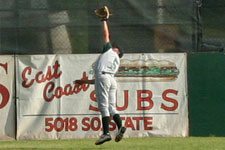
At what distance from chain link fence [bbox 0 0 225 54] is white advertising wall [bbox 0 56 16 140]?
43 centimetres

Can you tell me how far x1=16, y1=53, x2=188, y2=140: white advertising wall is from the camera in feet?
46.2

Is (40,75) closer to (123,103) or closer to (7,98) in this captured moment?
(7,98)

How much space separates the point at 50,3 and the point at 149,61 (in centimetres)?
230

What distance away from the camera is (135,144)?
12.3m

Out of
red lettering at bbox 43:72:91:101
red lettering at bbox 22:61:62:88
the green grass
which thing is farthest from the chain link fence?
the green grass

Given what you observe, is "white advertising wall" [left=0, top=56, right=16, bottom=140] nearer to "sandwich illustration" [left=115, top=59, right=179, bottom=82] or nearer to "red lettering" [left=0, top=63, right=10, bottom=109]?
"red lettering" [left=0, top=63, right=10, bottom=109]

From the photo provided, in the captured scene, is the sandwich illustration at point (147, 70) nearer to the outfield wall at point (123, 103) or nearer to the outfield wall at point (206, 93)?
the outfield wall at point (123, 103)

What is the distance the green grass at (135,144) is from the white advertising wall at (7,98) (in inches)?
17.4

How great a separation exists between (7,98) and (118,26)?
265 centimetres

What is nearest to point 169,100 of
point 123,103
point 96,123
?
point 123,103

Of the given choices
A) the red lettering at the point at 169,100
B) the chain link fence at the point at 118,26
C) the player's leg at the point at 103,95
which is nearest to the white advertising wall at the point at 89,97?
the red lettering at the point at 169,100

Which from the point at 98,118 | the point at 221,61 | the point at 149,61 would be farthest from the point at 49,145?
the point at 221,61

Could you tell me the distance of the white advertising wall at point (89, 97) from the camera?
14.1 m

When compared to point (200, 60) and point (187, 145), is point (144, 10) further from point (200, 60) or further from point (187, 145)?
point (187, 145)
